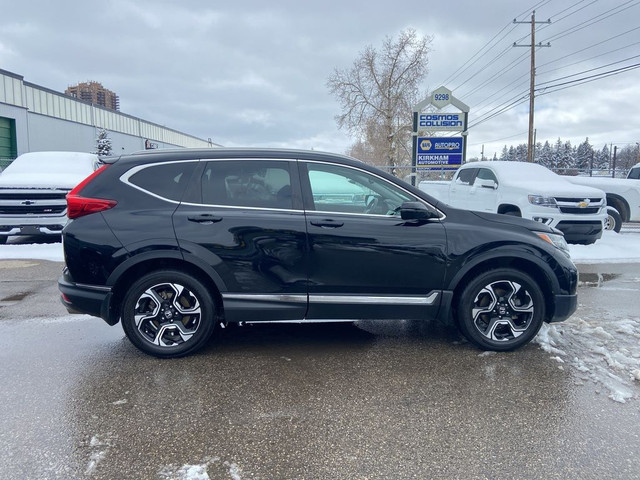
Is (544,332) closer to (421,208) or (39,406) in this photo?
(421,208)

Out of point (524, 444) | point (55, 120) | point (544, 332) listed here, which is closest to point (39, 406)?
point (524, 444)

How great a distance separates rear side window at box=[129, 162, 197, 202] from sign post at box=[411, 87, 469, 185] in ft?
36.4

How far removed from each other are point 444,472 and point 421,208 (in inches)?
87.5

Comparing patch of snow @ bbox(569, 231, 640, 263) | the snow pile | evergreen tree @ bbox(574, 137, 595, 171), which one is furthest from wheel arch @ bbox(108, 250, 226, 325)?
evergreen tree @ bbox(574, 137, 595, 171)

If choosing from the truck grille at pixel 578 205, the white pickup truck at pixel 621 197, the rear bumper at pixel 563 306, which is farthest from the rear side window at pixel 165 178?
the white pickup truck at pixel 621 197

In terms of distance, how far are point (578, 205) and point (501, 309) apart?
22.8ft

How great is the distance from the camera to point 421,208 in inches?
165

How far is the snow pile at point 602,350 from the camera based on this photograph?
12.6ft

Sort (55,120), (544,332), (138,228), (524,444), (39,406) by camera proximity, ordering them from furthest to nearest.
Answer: (55,120), (544,332), (138,228), (39,406), (524,444)

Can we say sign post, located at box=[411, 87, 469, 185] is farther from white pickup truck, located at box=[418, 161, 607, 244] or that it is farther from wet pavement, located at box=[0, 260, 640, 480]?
wet pavement, located at box=[0, 260, 640, 480]

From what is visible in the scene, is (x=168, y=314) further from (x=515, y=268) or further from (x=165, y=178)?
(x=515, y=268)

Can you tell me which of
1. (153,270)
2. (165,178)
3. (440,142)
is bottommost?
(153,270)

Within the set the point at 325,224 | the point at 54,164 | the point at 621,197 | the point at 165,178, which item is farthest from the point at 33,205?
the point at 621,197

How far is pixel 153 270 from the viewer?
4.18 meters
